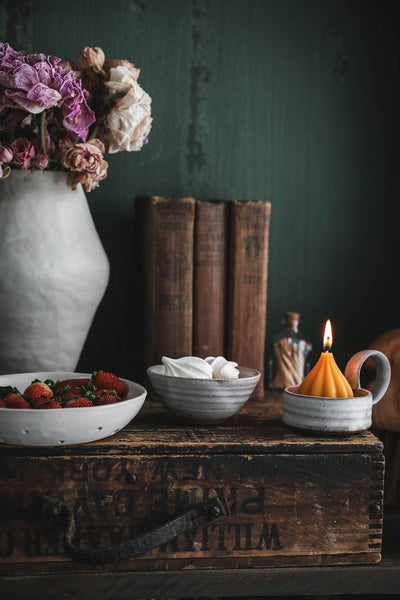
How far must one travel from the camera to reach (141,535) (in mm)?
782

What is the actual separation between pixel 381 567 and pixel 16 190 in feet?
2.56

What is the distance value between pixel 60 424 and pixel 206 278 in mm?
433

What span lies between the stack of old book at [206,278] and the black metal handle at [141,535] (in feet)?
1.12

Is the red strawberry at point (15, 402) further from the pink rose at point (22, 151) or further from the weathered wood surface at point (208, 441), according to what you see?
the pink rose at point (22, 151)

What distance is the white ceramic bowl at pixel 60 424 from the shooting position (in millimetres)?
788

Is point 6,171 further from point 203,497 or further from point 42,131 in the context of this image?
point 203,497

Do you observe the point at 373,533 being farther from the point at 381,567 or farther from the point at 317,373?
the point at 317,373

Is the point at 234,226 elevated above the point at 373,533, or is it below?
above

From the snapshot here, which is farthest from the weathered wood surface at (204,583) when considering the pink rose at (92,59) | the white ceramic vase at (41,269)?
the pink rose at (92,59)

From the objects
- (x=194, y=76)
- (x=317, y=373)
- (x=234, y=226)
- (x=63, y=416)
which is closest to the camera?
(x=63, y=416)

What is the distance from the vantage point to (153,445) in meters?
0.85

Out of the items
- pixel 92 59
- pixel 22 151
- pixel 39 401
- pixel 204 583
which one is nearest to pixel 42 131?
pixel 22 151

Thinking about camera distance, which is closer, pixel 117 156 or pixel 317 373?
pixel 317 373

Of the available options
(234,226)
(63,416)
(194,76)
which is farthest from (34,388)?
(194,76)
